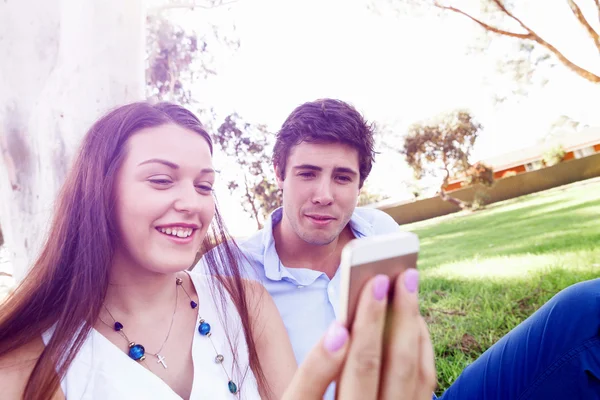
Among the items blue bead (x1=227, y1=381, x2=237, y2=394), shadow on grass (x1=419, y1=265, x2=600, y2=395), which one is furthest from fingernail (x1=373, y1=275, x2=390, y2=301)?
shadow on grass (x1=419, y1=265, x2=600, y2=395)

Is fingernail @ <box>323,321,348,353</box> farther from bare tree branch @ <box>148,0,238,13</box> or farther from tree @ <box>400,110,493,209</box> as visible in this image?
tree @ <box>400,110,493,209</box>

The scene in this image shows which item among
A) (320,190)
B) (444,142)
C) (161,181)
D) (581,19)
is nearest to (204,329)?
(161,181)

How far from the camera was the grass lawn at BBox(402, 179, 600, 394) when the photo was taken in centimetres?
347

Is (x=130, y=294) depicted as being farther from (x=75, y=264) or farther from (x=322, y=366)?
(x=322, y=366)

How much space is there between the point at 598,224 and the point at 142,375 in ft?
24.8

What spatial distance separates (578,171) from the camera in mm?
15430

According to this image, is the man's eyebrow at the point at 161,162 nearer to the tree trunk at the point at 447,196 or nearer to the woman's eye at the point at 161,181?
the woman's eye at the point at 161,181

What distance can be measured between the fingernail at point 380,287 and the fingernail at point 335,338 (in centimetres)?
8

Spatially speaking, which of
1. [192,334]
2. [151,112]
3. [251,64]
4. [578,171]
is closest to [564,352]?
[192,334]

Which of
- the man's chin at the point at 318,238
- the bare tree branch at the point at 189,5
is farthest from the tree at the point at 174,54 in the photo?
the man's chin at the point at 318,238

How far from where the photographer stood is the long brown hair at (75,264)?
1.25 metres

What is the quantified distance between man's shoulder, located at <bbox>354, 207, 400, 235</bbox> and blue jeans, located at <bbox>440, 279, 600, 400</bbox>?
0.95 metres

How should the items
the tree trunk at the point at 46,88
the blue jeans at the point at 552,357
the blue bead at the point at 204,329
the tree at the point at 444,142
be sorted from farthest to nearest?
the tree at the point at 444,142
the tree trunk at the point at 46,88
the blue bead at the point at 204,329
the blue jeans at the point at 552,357

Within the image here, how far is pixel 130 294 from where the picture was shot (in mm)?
1455
